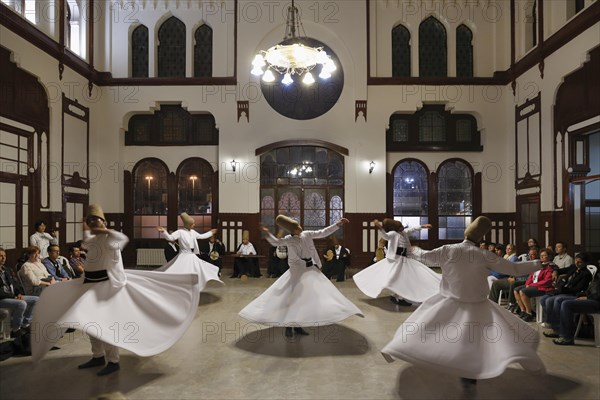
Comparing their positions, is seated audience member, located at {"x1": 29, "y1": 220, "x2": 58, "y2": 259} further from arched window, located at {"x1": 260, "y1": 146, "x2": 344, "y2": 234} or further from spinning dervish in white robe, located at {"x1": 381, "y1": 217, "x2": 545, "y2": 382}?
spinning dervish in white robe, located at {"x1": 381, "y1": 217, "x2": 545, "y2": 382}

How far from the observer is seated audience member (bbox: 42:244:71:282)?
6539 mm

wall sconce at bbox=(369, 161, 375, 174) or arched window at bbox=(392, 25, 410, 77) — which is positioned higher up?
arched window at bbox=(392, 25, 410, 77)

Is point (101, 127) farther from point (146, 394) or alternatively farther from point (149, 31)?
point (146, 394)

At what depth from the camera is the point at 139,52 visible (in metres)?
13.1

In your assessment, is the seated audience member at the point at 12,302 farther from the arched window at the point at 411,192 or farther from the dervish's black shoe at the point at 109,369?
the arched window at the point at 411,192

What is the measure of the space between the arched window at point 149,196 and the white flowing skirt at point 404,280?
753 centimetres

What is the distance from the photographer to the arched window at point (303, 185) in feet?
41.8

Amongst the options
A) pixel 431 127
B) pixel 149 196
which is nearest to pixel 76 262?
pixel 149 196

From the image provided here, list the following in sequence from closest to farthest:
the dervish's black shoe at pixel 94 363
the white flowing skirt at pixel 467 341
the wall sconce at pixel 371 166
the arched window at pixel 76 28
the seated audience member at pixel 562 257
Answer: the white flowing skirt at pixel 467 341 → the dervish's black shoe at pixel 94 363 → the seated audience member at pixel 562 257 → the arched window at pixel 76 28 → the wall sconce at pixel 371 166

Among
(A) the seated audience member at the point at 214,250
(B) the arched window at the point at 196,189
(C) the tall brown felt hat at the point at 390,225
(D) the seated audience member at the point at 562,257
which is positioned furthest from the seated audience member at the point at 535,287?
(B) the arched window at the point at 196,189

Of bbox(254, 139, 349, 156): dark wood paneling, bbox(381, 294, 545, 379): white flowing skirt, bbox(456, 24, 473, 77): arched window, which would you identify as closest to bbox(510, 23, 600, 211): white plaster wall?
bbox(456, 24, 473, 77): arched window

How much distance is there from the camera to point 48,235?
9.02 metres

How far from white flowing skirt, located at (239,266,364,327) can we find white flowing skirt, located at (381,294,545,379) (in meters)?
1.34

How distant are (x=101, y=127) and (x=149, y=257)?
388 centimetres
